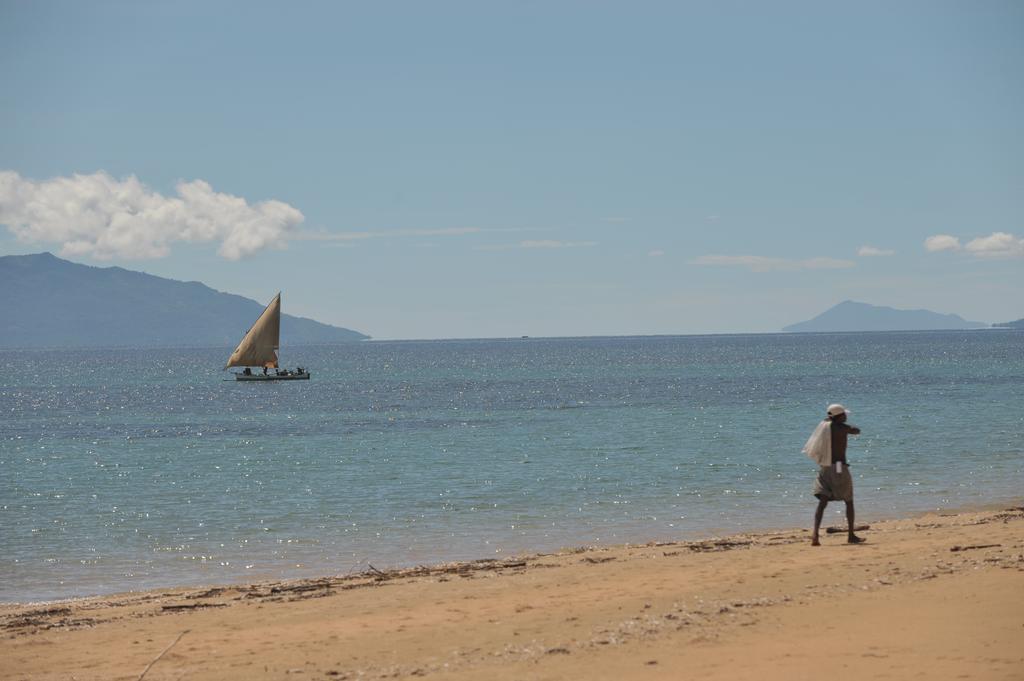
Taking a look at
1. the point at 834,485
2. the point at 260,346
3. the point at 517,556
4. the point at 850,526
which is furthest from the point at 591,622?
the point at 260,346

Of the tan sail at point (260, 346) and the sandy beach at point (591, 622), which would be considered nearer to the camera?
the sandy beach at point (591, 622)

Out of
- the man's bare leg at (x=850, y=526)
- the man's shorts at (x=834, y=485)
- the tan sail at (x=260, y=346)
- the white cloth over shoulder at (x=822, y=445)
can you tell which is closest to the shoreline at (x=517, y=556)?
the man's bare leg at (x=850, y=526)

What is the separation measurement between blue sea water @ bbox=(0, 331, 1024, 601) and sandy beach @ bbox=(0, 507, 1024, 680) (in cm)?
440

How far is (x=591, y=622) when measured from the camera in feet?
42.6

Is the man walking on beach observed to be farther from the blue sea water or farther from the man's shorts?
the blue sea water

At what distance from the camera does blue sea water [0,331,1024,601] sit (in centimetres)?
2288

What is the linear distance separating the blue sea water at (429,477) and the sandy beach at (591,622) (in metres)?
4.40

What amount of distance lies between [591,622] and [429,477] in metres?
22.8

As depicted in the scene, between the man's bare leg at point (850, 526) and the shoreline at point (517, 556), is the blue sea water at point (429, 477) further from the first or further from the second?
the man's bare leg at point (850, 526)

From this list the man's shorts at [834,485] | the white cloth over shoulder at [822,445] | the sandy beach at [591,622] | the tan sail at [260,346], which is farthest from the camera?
the tan sail at [260,346]

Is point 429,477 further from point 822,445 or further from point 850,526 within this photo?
point 822,445

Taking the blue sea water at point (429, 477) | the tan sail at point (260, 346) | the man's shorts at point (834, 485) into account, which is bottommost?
the blue sea water at point (429, 477)

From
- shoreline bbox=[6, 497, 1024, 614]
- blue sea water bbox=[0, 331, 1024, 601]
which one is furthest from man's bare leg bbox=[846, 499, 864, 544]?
blue sea water bbox=[0, 331, 1024, 601]

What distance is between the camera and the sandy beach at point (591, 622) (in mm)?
10984
